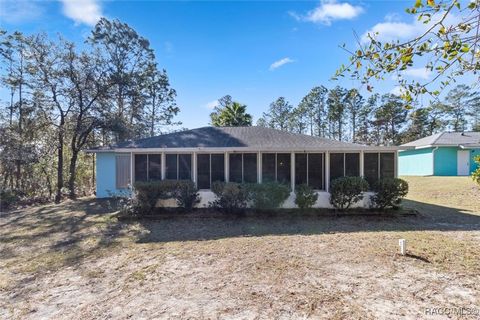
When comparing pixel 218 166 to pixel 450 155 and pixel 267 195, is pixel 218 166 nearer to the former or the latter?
pixel 267 195

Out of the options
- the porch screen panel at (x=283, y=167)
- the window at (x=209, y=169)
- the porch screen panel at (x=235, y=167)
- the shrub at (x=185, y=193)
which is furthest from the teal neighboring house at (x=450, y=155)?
the shrub at (x=185, y=193)

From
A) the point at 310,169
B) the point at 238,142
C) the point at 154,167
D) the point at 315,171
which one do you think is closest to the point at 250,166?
the point at 238,142

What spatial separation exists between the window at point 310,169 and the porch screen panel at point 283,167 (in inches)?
12.6

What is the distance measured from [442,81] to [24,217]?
45.4 feet

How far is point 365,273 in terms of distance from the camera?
468cm

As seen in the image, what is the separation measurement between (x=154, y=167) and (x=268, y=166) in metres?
4.69

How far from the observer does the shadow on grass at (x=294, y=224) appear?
25.4 ft

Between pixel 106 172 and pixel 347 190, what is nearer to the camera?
pixel 347 190

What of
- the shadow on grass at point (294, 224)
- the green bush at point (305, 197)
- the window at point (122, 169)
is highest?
the window at point (122, 169)

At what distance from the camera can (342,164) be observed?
34.3 feet

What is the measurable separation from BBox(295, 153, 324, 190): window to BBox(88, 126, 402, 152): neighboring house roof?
19.4 inches

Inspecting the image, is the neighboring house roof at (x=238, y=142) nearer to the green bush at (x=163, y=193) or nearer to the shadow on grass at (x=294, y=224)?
the green bush at (x=163, y=193)

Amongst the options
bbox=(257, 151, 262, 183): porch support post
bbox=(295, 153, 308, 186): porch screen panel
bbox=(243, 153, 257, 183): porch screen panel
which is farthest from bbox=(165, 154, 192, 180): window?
bbox=(295, 153, 308, 186): porch screen panel

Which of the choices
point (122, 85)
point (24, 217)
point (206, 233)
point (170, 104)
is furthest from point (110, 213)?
point (170, 104)
